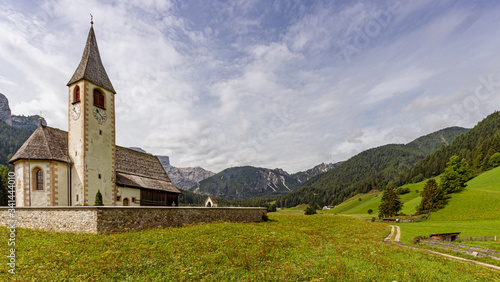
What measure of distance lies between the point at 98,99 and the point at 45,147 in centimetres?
836

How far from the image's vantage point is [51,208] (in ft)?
63.3

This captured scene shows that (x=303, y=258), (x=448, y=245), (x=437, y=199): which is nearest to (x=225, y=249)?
(x=303, y=258)

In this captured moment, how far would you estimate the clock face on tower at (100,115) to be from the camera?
3069cm

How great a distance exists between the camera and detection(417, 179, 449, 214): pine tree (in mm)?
57281

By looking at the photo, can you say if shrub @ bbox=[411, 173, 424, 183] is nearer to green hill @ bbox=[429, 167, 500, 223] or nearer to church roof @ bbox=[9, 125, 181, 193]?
green hill @ bbox=[429, 167, 500, 223]

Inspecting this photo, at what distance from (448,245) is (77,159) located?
40.3 metres

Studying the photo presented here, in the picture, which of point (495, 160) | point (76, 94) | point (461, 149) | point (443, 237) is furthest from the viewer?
point (461, 149)

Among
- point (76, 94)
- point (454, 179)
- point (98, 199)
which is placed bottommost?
point (454, 179)

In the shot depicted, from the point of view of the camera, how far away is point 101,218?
55.9 ft

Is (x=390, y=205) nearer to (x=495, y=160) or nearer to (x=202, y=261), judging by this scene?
(x=495, y=160)

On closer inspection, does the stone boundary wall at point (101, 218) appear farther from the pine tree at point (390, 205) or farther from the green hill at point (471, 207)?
the pine tree at point (390, 205)

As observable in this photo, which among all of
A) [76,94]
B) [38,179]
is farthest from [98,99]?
[38,179]

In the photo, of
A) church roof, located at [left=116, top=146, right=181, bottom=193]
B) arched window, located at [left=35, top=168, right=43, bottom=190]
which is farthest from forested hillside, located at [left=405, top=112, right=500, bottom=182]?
arched window, located at [left=35, top=168, right=43, bottom=190]

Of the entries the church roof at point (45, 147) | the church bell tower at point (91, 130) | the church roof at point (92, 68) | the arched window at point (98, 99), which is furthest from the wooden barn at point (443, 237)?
the church roof at point (92, 68)
